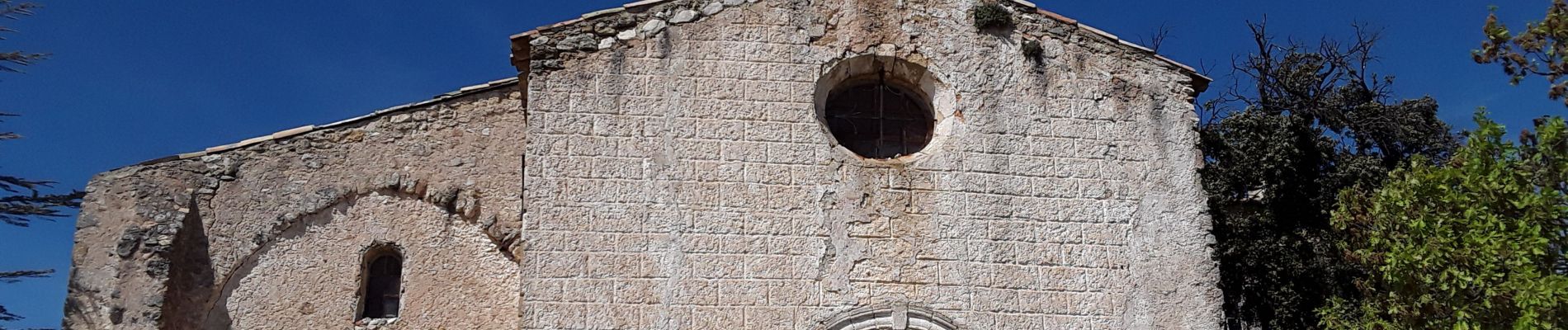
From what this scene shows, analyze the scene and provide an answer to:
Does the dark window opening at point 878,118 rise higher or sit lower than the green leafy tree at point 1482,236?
higher

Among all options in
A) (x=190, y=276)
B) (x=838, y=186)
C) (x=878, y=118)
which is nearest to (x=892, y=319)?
(x=838, y=186)

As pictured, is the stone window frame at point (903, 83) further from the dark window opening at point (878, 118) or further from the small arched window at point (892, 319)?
the small arched window at point (892, 319)

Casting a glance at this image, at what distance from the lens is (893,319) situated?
962cm

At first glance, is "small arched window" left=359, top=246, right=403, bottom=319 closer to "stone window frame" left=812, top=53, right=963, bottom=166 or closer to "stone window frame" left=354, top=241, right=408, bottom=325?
"stone window frame" left=354, top=241, right=408, bottom=325

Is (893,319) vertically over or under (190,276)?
under

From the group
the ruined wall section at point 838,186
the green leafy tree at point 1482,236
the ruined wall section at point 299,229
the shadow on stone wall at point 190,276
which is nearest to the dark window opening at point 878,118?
the ruined wall section at point 838,186

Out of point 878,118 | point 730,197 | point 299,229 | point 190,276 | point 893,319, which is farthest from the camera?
point 299,229

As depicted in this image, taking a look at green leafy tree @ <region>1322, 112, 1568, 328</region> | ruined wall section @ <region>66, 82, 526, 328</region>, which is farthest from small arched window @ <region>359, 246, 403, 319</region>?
green leafy tree @ <region>1322, 112, 1568, 328</region>

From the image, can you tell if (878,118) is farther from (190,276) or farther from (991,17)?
(190,276)

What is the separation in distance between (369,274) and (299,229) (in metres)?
0.61

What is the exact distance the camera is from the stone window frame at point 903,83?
1024 cm

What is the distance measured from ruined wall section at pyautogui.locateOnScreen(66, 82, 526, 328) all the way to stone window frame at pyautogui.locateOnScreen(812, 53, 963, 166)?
2588 mm

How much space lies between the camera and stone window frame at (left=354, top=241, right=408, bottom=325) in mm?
10789

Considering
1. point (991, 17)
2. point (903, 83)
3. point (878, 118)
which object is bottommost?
point (878, 118)
